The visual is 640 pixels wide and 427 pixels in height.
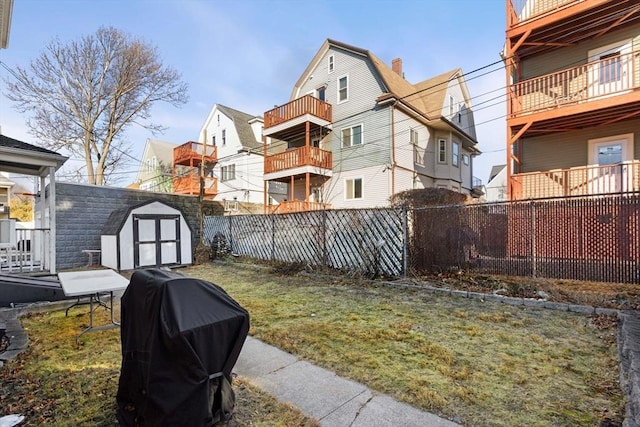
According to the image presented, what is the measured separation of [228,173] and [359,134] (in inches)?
431

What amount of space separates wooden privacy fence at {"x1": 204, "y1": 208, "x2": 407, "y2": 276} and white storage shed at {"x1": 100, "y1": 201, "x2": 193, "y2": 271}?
6.57 ft

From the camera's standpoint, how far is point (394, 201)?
1382 cm

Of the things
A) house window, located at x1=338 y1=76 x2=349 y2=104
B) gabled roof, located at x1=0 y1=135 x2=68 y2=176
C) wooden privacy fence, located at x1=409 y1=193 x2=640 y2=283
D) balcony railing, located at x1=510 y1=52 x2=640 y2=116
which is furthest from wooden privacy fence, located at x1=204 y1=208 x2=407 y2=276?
house window, located at x1=338 y1=76 x2=349 y2=104

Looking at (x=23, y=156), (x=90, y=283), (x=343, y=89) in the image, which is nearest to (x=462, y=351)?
(x=90, y=283)

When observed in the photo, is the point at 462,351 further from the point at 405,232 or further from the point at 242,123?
the point at 242,123

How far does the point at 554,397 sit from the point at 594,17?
11597mm

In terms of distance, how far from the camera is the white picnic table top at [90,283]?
362 cm

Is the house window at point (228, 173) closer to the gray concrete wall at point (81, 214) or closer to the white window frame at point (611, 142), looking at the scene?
the gray concrete wall at point (81, 214)

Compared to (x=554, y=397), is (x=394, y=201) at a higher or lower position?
higher

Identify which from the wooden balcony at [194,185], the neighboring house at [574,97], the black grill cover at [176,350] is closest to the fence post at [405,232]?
the neighboring house at [574,97]

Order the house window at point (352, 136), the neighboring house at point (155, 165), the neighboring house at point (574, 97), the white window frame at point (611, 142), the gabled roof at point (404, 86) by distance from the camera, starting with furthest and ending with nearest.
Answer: the neighboring house at point (155, 165) < the house window at point (352, 136) < the gabled roof at point (404, 86) < the white window frame at point (611, 142) < the neighboring house at point (574, 97)

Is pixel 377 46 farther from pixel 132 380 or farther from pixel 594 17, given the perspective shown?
pixel 132 380

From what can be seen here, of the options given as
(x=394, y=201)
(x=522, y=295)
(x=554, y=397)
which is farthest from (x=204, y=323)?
(x=394, y=201)

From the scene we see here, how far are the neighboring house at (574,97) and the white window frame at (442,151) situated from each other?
6833mm
